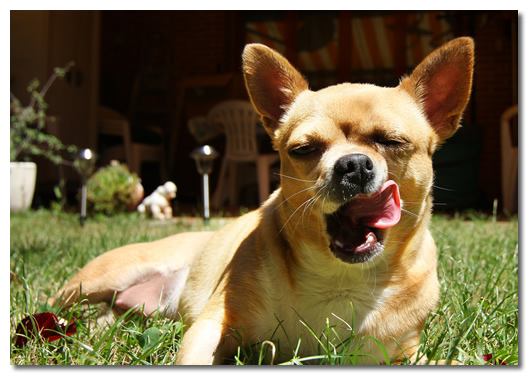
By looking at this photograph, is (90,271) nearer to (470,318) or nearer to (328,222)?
(328,222)

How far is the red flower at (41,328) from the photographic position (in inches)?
67.0

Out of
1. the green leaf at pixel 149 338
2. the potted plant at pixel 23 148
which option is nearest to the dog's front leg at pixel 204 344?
the green leaf at pixel 149 338

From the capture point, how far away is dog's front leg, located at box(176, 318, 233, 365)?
1519 millimetres

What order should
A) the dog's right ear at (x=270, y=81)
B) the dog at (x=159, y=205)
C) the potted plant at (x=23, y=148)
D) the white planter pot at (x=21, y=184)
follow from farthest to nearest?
the white planter pot at (x=21, y=184)
the potted plant at (x=23, y=148)
the dog at (x=159, y=205)
the dog's right ear at (x=270, y=81)

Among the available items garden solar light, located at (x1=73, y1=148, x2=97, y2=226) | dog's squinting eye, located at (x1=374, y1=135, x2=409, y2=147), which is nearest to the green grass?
dog's squinting eye, located at (x1=374, y1=135, x2=409, y2=147)

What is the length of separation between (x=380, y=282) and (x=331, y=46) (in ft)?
27.7

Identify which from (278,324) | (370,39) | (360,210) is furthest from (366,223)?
(370,39)

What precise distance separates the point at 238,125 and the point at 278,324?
4963 millimetres

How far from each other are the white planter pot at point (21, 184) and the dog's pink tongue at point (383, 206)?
544 cm

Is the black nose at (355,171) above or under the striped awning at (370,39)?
under

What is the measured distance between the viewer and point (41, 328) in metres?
1.72

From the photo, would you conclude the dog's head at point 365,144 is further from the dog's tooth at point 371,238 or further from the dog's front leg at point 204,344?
the dog's front leg at point 204,344
